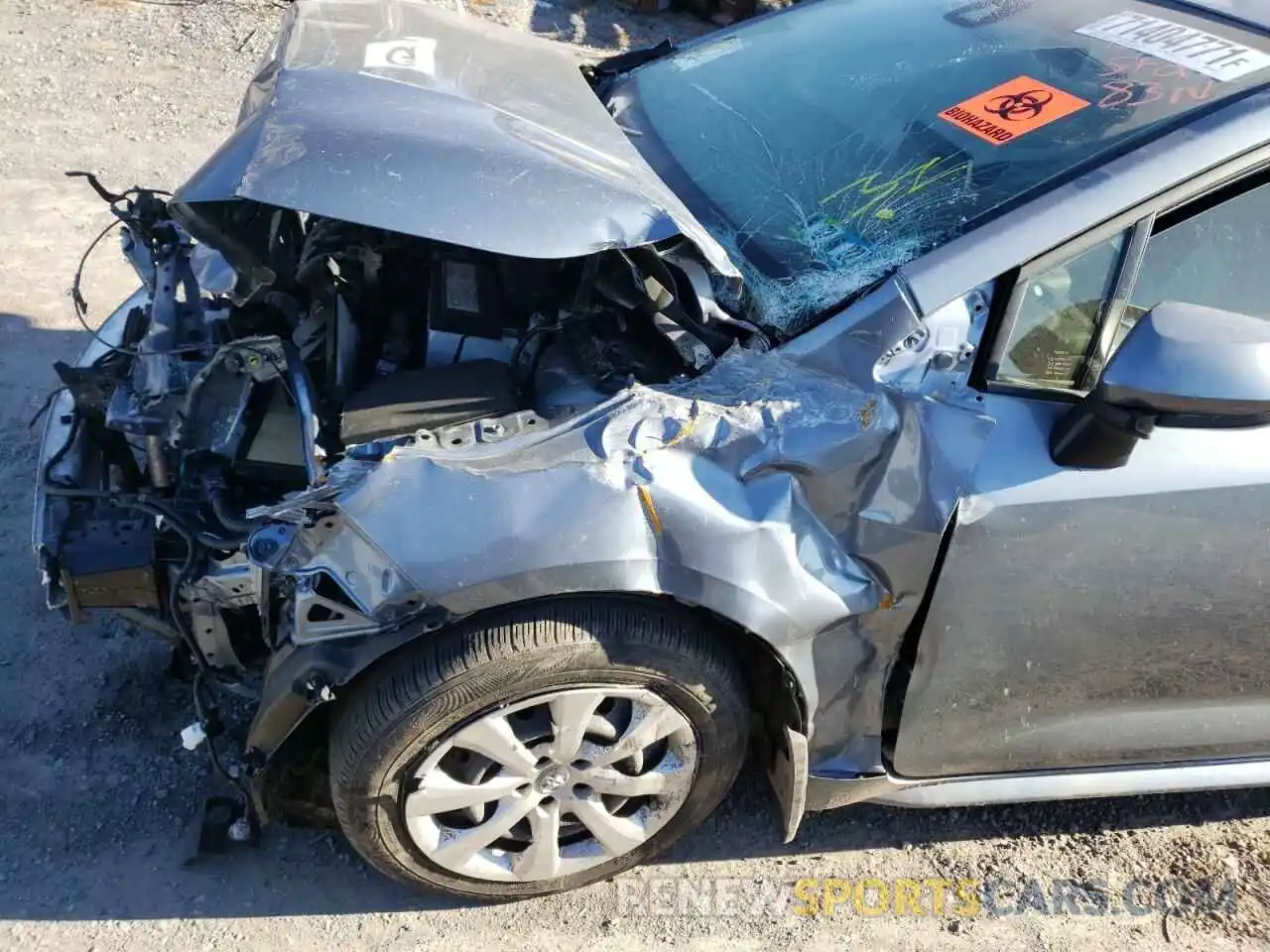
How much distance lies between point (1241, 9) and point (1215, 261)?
2.59ft

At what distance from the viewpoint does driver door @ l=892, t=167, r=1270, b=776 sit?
77.1 inches

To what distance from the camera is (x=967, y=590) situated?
6.68 ft

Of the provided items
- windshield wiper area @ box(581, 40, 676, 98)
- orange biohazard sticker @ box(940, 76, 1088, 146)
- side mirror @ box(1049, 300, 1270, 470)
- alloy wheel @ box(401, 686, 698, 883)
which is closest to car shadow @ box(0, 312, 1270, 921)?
alloy wheel @ box(401, 686, 698, 883)

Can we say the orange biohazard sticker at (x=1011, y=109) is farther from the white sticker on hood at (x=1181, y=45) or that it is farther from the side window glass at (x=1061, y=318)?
the side window glass at (x=1061, y=318)

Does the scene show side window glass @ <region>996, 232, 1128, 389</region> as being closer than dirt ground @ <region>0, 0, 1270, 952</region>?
Yes

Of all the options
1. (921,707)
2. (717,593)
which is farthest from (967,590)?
(717,593)

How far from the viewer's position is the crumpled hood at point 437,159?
1.97m

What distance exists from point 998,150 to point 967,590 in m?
0.89

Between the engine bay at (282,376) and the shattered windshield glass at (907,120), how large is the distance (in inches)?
11.4

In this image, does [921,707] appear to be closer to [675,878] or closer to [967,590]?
[967,590]

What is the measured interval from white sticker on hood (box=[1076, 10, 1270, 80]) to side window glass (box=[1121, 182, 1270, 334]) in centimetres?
30

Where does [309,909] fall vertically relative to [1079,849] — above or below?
above

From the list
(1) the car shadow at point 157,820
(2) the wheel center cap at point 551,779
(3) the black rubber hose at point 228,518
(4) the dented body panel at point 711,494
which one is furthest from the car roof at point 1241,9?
(3) the black rubber hose at point 228,518

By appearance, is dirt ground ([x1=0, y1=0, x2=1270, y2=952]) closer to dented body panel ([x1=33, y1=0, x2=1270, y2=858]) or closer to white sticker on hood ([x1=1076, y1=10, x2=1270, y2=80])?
dented body panel ([x1=33, y1=0, x2=1270, y2=858])
